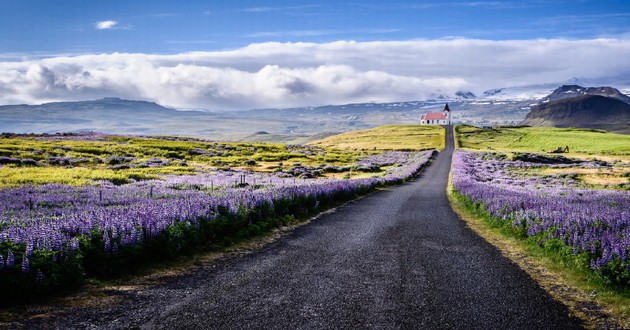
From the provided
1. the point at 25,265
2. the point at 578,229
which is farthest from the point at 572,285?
the point at 25,265

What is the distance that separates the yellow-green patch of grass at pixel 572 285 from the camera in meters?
8.49

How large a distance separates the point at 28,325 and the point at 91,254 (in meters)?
3.02

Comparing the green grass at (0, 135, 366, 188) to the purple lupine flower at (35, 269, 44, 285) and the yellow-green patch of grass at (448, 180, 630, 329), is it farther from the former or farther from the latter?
the yellow-green patch of grass at (448, 180, 630, 329)

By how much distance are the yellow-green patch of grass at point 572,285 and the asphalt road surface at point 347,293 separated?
1.19ft

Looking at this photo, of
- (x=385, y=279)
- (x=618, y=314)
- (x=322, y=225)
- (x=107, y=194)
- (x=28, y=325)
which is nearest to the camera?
(x=28, y=325)

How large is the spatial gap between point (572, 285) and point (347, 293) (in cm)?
544

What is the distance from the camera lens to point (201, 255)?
41.8 ft

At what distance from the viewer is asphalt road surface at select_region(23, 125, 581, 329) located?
25.8 ft

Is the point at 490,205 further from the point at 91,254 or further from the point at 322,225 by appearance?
the point at 91,254

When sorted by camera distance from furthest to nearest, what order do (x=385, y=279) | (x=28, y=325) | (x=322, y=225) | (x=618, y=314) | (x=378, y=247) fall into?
(x=322, y=225) < (x=378, y=247) < (x=385, y=279) < (x=618, y=314) < (x=28, y=325)

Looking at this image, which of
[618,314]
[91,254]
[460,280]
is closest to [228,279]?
[91,254]

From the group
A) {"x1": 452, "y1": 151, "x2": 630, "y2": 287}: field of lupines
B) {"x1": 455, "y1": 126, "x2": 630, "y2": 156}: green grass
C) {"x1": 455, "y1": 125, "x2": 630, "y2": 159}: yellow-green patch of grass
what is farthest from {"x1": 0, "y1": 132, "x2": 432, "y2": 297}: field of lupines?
{"x1": 455, "y1": 125, "x2": 630, "y2": 159}: yellow-green patch of grass

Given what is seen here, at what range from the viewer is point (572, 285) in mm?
10453

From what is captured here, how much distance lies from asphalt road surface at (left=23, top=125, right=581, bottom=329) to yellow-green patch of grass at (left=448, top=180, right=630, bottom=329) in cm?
36
